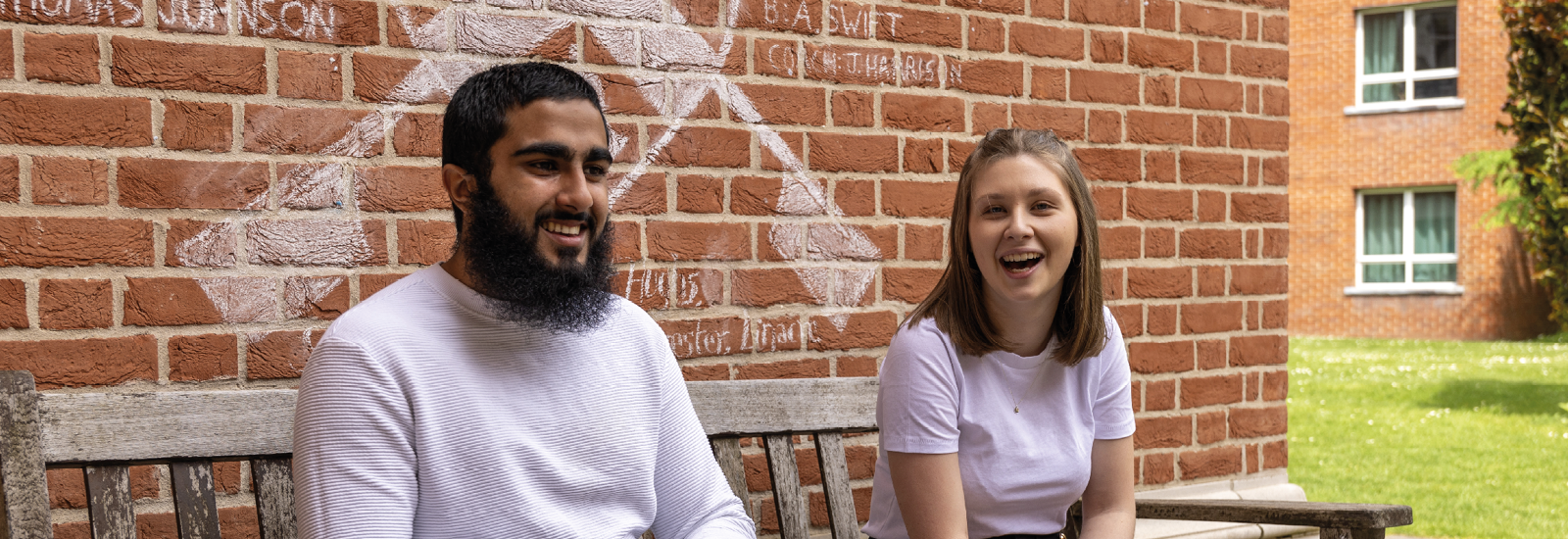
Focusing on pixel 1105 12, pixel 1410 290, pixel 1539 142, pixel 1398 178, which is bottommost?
pixel 1410 290

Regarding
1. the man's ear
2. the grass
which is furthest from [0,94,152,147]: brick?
the grass

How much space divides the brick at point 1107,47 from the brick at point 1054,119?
17 centimetres

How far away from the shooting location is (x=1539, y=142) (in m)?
18.6

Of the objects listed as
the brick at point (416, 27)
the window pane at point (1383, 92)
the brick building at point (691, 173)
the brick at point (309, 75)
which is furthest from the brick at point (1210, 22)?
the window pane at point (1383, 92)

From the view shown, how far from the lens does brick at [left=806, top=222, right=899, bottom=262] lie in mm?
3217

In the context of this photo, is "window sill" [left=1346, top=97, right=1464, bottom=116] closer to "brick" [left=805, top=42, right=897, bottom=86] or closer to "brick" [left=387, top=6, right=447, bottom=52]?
"brick" [left=805, top=42, right=897, bottom=86]

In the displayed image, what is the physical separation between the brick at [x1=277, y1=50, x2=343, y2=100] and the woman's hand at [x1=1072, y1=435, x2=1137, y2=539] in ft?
5.77

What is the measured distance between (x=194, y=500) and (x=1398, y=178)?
23.6 m

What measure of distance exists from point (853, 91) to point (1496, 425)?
9133 millimetres

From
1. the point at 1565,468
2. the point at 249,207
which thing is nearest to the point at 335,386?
the point at 249,207

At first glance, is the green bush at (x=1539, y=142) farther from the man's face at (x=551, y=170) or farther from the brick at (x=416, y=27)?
the man's face at (x=551, y=170)

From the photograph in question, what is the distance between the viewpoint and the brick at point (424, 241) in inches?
108

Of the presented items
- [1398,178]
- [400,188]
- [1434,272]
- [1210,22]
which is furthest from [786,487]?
[1434,272]

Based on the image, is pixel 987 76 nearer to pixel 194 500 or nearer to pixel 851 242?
pixel 851 242
